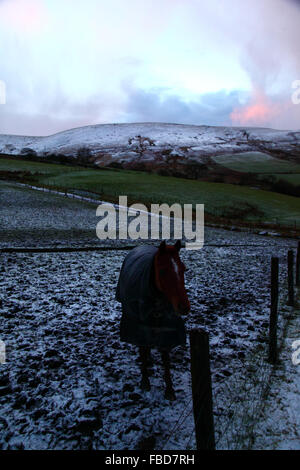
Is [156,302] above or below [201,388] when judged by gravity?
above

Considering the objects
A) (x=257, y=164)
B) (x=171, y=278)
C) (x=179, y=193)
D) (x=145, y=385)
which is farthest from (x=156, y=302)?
(x=257, y=164)

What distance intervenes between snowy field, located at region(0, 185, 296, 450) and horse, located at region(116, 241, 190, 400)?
0.75m

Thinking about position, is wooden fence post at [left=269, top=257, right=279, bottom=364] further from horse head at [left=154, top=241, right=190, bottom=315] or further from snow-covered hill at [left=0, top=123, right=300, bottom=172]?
snow-covered hill at [left=0, top=123, right=300, bottom=172]

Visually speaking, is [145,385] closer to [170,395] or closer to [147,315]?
[170,395]

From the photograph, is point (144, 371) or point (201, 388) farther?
point (144, 371)

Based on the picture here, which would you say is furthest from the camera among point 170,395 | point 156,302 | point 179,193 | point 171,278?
point 179,193

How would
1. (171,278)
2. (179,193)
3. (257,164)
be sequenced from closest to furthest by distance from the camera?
1. (171,278)
2. (179,193)
3. (257,164)

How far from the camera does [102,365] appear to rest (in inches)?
232

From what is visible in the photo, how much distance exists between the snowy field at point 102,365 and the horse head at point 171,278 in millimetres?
1919

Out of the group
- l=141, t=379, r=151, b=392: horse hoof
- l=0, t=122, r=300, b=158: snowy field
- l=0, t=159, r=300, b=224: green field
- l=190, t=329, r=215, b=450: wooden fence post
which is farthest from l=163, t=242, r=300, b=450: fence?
l=0, t=122, r=300, b=158: snowy field

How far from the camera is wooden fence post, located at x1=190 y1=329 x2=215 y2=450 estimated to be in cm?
325

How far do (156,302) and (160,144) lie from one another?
548 ft

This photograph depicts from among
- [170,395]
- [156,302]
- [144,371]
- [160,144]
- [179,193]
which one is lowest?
[170,395]
